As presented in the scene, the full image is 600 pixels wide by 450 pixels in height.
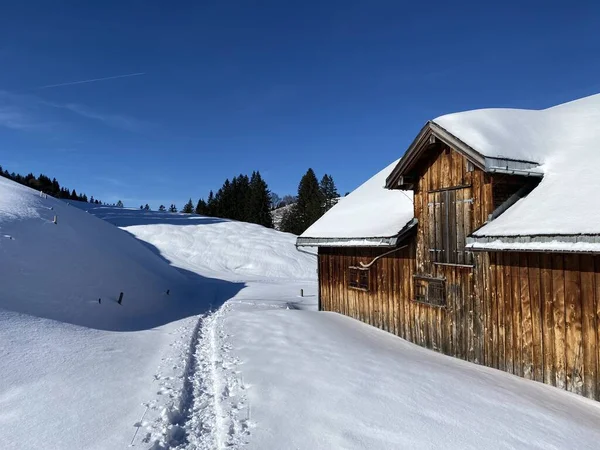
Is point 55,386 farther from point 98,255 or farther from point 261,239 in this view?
point 261,239

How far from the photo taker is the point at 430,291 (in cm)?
1095

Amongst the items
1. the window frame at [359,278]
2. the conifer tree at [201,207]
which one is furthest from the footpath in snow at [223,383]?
the conifer tree at [201,207]

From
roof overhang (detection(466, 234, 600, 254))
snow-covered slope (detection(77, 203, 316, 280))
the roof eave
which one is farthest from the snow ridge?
snow-covered slope (detection(77, 203, 316, 280))

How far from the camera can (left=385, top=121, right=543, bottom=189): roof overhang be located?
8.93 m

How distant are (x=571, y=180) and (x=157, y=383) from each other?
31.0ft

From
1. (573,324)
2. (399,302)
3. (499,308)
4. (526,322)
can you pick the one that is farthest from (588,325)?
(399,302)

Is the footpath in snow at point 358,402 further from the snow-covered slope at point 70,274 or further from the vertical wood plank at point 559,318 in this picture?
the snow-covered slope at point 70,274

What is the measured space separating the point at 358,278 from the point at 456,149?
246 inches

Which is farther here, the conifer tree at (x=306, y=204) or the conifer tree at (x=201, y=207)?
the conifer tree at (x=201, y=207)

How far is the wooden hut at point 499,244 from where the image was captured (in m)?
7.42

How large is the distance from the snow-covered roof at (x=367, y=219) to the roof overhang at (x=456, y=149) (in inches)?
51.9

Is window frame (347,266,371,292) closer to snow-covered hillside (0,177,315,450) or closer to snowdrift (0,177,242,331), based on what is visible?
snow-covered hillside (0,177,315,450)

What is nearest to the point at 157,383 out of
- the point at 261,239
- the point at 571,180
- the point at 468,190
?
the point at 468,190

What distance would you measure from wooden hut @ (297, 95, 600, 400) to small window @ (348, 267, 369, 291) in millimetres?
68
